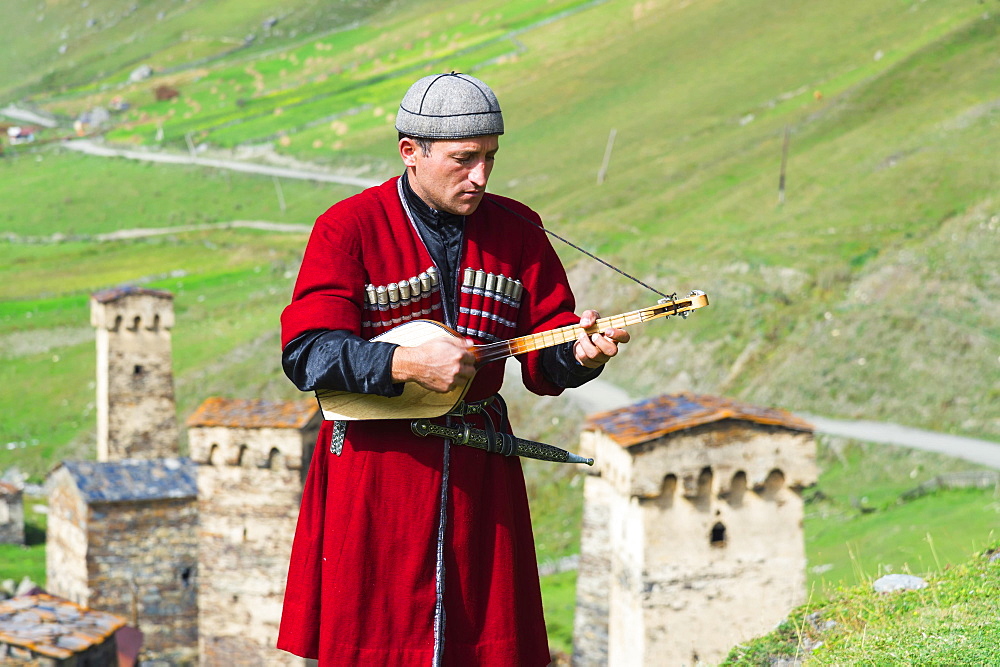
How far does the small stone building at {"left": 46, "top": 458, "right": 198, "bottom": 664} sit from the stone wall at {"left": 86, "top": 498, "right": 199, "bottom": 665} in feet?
0.06

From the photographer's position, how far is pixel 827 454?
23594 millimetres

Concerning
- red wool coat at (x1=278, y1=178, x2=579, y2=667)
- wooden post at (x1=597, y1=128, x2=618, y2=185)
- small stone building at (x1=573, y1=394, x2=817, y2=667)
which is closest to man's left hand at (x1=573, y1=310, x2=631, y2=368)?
red wool coat at (x1=278, y1=178, x2=579, y2=667)

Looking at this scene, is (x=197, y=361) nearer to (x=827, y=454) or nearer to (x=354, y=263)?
(x=827, y=454)

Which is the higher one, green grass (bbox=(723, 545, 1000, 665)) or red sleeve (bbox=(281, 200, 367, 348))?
red sleeve (bbox=(281, 200, 367, 348))

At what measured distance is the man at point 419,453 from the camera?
183 inches

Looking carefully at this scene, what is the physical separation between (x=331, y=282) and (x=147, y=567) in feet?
60.0

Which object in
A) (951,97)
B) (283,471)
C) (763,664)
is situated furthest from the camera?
(951,97)

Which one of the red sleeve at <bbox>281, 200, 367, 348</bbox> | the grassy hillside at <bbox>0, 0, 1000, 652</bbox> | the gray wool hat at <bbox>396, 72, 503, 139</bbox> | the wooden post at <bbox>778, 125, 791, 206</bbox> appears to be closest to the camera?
the red sleeve at <bbox>281, 200, 367, 348</bbox>

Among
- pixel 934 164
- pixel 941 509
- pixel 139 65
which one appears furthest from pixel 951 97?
pixel 139 65

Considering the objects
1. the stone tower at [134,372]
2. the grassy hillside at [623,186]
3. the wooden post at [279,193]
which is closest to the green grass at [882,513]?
the grassy hillside at [623,186]

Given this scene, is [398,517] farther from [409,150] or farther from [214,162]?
[214,162]

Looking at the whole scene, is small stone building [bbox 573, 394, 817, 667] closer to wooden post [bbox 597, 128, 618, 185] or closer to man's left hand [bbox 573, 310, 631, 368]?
man's left hand [bbox 573, 310, 631, 368]

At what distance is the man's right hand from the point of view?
13.9 feet

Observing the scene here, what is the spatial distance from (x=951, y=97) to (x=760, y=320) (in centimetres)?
1532
